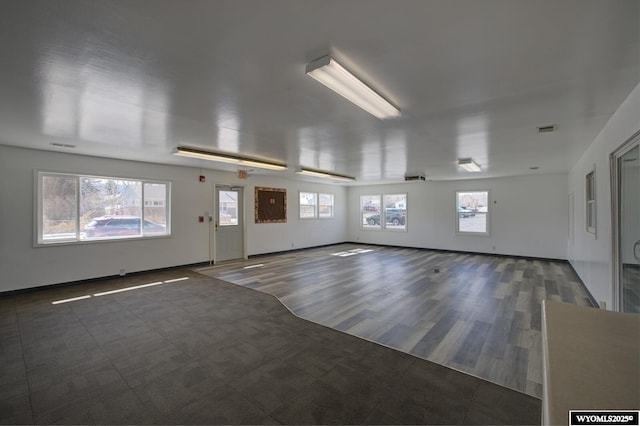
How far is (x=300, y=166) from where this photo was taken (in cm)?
658

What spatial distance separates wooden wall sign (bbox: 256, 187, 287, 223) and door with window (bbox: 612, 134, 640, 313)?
7415 mm

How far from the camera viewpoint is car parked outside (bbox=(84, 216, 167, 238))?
5.56 metres

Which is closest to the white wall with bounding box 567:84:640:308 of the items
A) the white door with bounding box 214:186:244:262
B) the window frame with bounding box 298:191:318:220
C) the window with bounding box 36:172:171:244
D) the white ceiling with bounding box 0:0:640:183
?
the white ceiling with bounding box 0:0:640:183

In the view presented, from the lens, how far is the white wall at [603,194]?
2.53 meters

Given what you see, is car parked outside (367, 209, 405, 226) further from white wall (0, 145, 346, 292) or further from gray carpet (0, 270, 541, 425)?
gray carpet (0, 270, 541, 425)

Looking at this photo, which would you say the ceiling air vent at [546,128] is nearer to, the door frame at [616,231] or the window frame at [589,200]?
the door frame at [616,231]

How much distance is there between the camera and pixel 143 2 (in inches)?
56.6

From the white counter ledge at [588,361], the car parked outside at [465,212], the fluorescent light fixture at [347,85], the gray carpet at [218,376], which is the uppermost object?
the fluorescent light fixture at [347,85]

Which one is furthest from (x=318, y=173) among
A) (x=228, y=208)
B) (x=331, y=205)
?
(x=331, y=205)

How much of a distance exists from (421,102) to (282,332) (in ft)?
9.60

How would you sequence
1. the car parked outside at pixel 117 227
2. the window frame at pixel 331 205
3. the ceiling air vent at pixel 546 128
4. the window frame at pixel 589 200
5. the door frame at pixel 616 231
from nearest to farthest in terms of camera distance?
the door frame at pixel 616 231 < the ceiling air vent at pixel 546 128 < the window frame at pixel 589 200 < the car parked outside at pixel 117 227 < the window frame at pixel 331 205

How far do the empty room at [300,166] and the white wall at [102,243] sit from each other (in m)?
0.04

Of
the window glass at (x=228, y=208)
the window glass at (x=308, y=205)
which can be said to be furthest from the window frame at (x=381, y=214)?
the window glass at (x=228, y=208)

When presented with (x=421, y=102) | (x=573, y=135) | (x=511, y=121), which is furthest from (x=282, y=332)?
(x=573, y=135)
